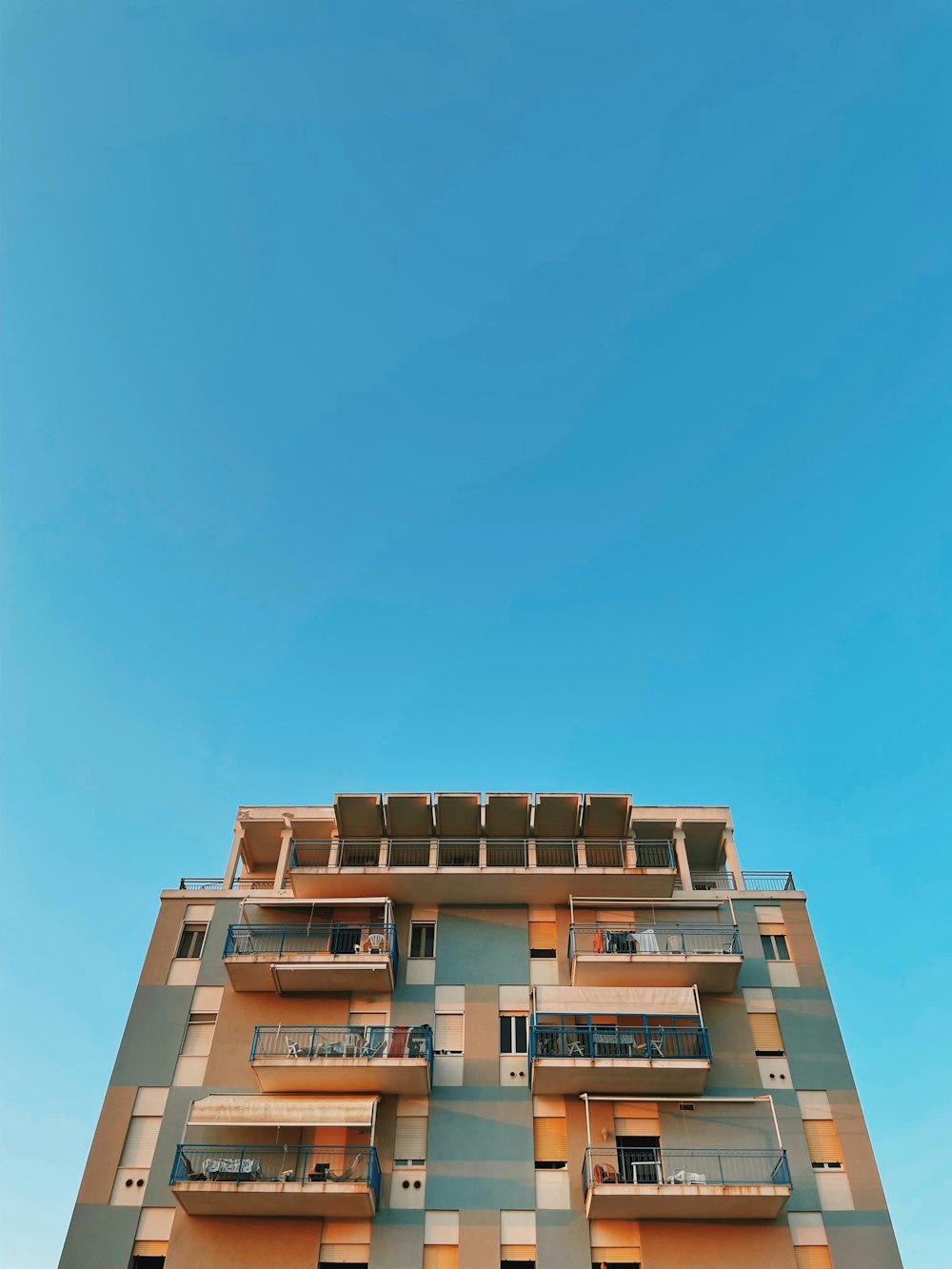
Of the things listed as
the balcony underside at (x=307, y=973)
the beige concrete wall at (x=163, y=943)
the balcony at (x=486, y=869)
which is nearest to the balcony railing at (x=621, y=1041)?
the balcony at (x=486, y=869)

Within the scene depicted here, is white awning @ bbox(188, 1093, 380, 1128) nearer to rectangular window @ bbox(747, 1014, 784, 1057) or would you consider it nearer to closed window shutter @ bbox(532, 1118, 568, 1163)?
closed window shutter @ bbox(532, 1118, 568, 1163)

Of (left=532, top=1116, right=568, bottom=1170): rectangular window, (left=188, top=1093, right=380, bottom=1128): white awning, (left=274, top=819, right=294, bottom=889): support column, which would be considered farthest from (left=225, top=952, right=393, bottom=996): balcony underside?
(left=532, top=1116, right=568, bottom=1170): rectangular window

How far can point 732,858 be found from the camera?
100ft

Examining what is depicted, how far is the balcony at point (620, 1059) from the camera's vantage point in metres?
24.6

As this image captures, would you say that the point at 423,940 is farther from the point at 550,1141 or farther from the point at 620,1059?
the point at 620,1059

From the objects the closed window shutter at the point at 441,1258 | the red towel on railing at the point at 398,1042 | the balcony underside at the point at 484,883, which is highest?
the balcony underside at the point at 484,883

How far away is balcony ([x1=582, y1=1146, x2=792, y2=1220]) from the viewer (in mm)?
22578

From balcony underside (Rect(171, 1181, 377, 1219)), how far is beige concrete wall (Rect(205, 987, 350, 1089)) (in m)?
3.15

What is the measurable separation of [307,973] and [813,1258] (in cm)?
1421

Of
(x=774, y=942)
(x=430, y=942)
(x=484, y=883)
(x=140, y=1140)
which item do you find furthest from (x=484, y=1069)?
(x=774, y=942)

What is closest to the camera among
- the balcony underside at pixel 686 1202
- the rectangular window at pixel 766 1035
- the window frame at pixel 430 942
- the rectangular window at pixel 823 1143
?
the balcony underside at pixel 686 1202

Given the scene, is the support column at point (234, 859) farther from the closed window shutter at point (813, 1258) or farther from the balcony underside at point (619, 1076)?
the closed window shutter at point (813, 1258)

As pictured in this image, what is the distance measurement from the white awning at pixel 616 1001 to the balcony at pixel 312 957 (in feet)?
14.8

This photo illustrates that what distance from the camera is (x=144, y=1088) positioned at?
25.8 m
